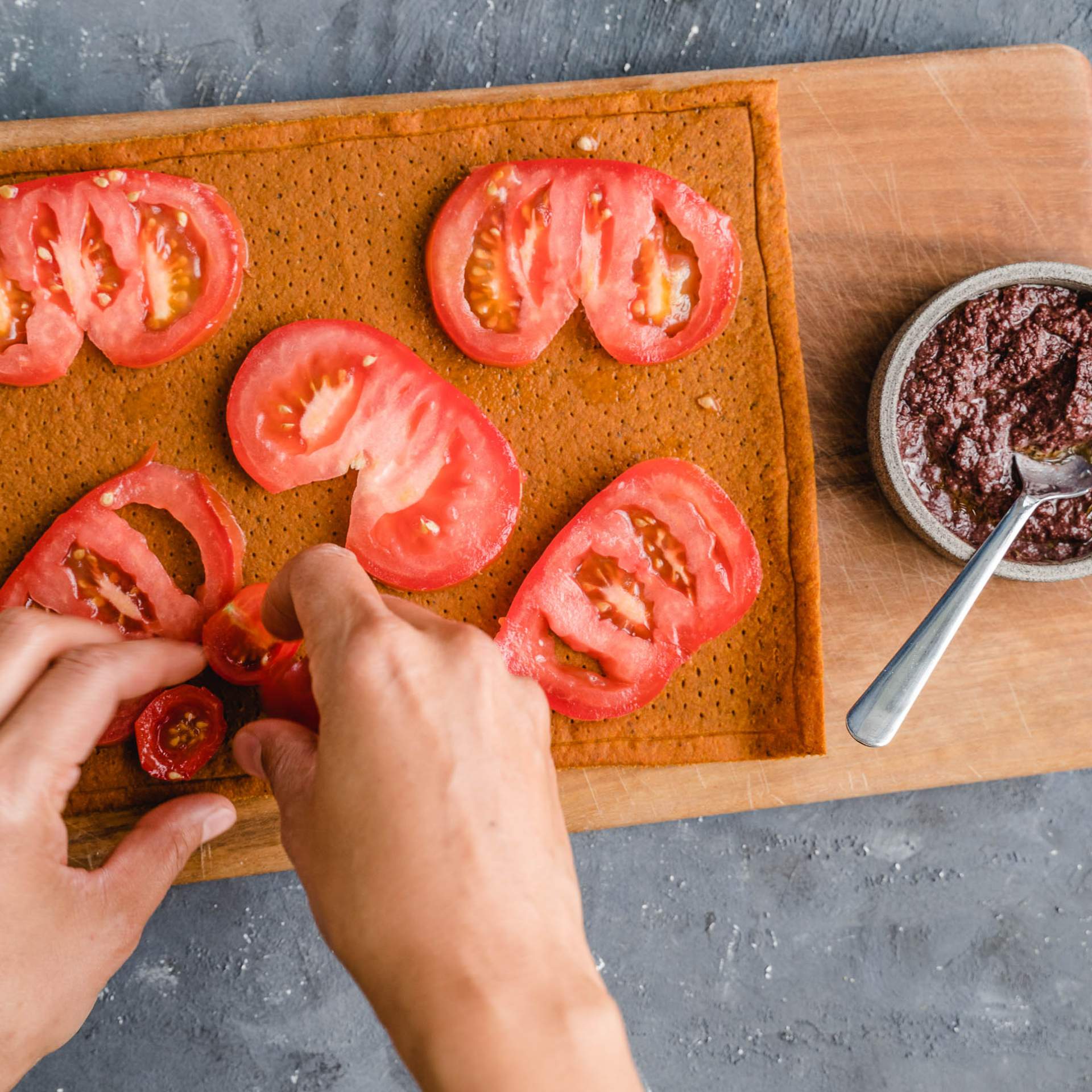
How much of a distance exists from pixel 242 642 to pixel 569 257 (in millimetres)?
1196

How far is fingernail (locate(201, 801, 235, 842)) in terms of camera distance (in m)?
2.16

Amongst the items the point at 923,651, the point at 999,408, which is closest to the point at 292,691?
the point at 923,651

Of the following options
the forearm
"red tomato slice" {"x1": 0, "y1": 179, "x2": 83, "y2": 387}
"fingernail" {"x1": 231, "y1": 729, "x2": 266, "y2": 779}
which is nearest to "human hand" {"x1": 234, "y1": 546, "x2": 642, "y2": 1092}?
the forearm

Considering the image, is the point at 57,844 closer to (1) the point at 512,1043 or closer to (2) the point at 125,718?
(2) the point at 125,718

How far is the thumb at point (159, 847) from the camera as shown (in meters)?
2.01

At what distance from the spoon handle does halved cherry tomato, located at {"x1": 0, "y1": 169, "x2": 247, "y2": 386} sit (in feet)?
5.83

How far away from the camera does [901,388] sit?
2201 millimetres

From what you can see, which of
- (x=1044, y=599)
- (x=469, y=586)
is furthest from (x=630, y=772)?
(x=1044, y=599)

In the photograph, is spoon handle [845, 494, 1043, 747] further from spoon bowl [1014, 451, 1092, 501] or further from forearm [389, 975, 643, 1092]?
forearm [389, 975, 643, 1092]

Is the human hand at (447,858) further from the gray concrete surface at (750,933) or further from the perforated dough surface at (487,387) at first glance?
the gray concrete surface at (750,933)

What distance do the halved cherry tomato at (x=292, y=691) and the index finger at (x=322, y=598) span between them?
0.24 meters

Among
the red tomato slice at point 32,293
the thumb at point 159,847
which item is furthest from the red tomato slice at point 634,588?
the red tomato slice at point 32,293

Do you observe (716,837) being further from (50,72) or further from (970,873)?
(50,72)

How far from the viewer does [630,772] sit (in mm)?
2436
